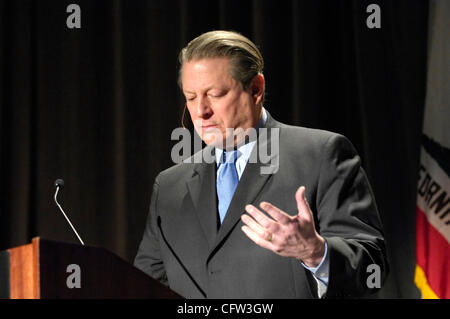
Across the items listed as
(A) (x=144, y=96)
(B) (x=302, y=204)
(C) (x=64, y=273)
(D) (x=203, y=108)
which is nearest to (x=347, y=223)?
(B) (x=302, y=204)

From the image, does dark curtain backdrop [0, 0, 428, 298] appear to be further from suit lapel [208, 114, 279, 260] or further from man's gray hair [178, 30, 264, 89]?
suit lapel [208, 114, 279, 260]

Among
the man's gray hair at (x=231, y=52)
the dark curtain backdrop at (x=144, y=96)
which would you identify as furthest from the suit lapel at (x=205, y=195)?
the dark curtain backdrop at (x=144, y=96)

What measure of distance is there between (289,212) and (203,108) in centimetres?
43

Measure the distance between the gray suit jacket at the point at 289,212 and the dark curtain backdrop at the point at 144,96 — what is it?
1.66 metres

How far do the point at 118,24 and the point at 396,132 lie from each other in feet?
5.77

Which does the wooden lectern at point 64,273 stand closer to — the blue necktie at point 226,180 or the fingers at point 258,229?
the fingers at point 258,229

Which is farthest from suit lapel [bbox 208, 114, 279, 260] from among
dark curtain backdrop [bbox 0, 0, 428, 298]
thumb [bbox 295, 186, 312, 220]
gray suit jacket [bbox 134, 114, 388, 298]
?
dark curtain backdrop [bbox 0, 0, 428, 298]

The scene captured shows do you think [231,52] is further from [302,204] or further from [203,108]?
[302,204]

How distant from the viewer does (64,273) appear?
4.23ft

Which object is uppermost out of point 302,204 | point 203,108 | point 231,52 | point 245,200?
point 231,52

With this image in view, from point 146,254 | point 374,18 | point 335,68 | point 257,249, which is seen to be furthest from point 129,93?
point 257,249

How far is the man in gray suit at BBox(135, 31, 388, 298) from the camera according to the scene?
180 cm

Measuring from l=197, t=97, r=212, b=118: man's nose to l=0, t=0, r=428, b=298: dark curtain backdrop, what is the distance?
1.71 metres

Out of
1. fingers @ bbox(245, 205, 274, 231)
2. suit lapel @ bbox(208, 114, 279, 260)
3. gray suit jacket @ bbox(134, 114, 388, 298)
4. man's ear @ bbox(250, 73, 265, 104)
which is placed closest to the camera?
fingers @ bbox(245, 205, 274, 231)
